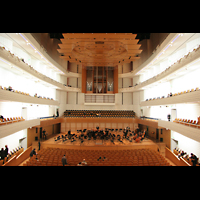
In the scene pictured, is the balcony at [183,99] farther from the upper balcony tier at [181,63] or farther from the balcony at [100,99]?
the balcony at [100,99]

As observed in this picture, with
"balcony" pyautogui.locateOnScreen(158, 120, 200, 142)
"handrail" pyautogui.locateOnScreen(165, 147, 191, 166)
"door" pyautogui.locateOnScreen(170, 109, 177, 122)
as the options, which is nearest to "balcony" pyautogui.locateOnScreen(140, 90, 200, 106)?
"door" pyautogui.locateOnScreen(170, 109, 177, 122)

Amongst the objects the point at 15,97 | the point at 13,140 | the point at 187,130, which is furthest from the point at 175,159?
the point at 13,140

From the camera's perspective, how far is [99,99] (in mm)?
19000

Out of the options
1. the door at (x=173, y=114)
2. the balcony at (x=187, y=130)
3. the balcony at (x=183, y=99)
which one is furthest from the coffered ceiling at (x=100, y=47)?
the balcony at (x=187, y=130)

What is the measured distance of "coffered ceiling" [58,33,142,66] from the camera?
31.8 feet

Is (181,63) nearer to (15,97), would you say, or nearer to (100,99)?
(15,97)

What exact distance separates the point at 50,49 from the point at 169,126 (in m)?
15.2

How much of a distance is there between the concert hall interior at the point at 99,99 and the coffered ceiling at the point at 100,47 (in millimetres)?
74

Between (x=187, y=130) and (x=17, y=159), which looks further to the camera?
(x=17, y=159)

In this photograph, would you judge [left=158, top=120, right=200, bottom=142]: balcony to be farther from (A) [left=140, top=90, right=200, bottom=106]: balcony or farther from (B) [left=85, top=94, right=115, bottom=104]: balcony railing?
(B) [left=85, top=94, right=115, bottom=104]: balcony railing

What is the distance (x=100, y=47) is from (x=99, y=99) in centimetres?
920
